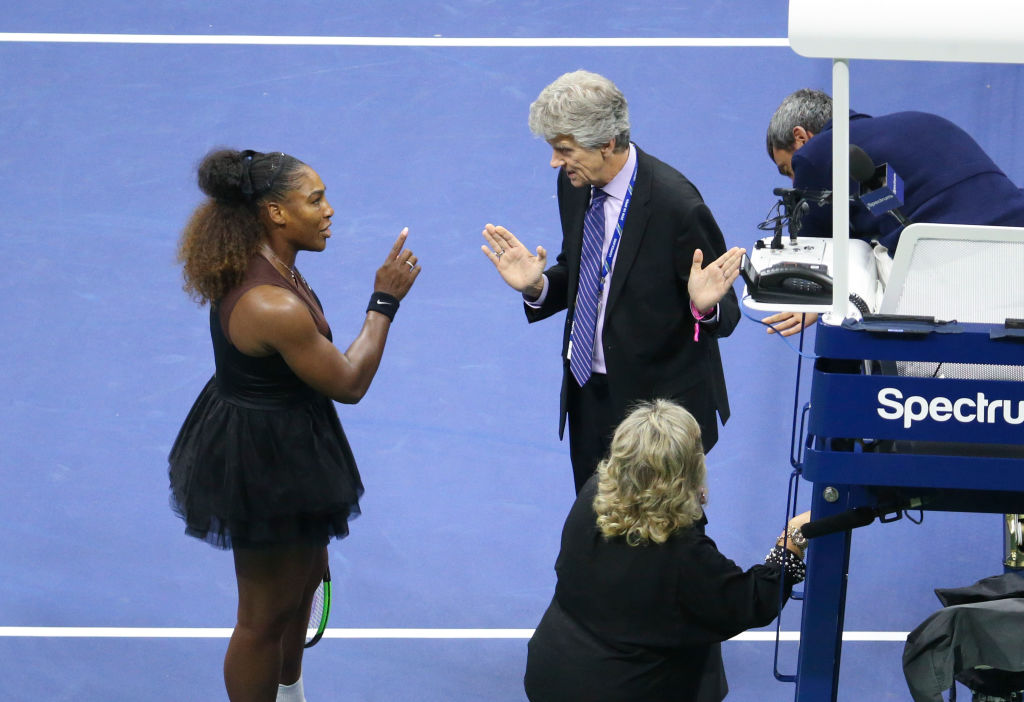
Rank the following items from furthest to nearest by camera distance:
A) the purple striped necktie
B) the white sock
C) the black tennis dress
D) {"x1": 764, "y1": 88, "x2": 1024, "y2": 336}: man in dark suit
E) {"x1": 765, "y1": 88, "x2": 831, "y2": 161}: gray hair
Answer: {"x1": 765, "y1": 88, "x2": 831, "y2": 161}: gray hair → the white sock → the purple striped necktie → the black tennis dress → {"x1": 764, "y1": 88, "x2": 1024, "y2": 336}: man in dark suit

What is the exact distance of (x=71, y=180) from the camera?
24.2ft

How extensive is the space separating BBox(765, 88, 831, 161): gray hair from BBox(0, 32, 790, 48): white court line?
3739 millimetres

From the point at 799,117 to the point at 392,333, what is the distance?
98.8 inches

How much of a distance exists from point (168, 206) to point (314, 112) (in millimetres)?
1173

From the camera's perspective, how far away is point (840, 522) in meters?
3.12

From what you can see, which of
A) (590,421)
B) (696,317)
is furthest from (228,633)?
(696,317)

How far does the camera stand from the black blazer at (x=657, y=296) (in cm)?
405

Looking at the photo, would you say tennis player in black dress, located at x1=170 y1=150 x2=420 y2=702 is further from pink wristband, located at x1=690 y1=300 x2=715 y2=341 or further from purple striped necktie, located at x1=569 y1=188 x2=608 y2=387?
pink wristband, located at x1=690 y1=300 x2=715 y2=341

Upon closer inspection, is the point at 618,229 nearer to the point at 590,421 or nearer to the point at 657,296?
the point at 657,296

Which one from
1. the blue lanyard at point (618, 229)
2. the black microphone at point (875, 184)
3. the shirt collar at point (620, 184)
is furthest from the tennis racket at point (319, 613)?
the black microphone at point (875, 184)

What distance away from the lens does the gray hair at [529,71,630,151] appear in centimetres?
390

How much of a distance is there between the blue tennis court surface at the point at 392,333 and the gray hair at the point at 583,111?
1927mm

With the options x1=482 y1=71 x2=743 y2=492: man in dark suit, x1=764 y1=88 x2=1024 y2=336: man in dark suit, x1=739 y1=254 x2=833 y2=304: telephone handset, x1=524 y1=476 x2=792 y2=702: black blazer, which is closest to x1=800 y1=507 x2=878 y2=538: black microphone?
x1=524 y1=476 x2=792 y2=702: black blazer

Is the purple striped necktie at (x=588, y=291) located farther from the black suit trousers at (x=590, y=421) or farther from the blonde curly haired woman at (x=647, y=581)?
the blonde curly haired woman at (x=647, y=581)
